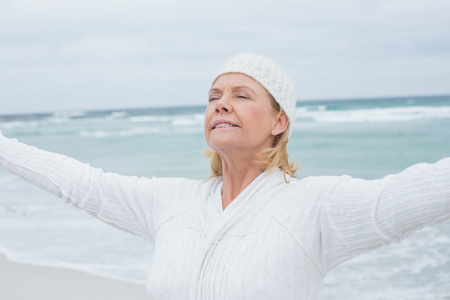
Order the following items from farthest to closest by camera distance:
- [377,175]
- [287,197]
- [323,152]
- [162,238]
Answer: [323,152]
[377,175]
[162,238]
[287,197]

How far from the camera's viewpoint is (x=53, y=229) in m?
6.77

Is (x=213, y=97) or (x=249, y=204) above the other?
(x=213, y=97)

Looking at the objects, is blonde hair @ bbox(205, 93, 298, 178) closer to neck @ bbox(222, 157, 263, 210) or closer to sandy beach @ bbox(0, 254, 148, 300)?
neck @ bbox(222, 157, 263, 210)

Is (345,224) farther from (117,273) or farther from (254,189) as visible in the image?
(117,273)

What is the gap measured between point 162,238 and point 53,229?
5.36 meters

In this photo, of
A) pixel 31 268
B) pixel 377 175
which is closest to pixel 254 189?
pixel 31 268

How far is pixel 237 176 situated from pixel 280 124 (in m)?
0.25

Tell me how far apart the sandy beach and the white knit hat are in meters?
3.11

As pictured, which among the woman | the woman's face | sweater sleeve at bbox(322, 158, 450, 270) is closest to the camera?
sweater sleeve at bbox(322, 158, 450, 270)

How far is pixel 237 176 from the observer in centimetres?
191

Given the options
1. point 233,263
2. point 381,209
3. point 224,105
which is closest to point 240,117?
point 224,105

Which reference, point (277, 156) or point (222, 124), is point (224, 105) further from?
point (277, 156)

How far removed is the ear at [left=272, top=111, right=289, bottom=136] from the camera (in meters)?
1.90

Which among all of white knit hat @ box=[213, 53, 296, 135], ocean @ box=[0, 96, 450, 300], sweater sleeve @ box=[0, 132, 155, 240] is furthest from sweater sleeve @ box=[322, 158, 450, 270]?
sweater sleeve @ box=[0, 132, 155, 240]
